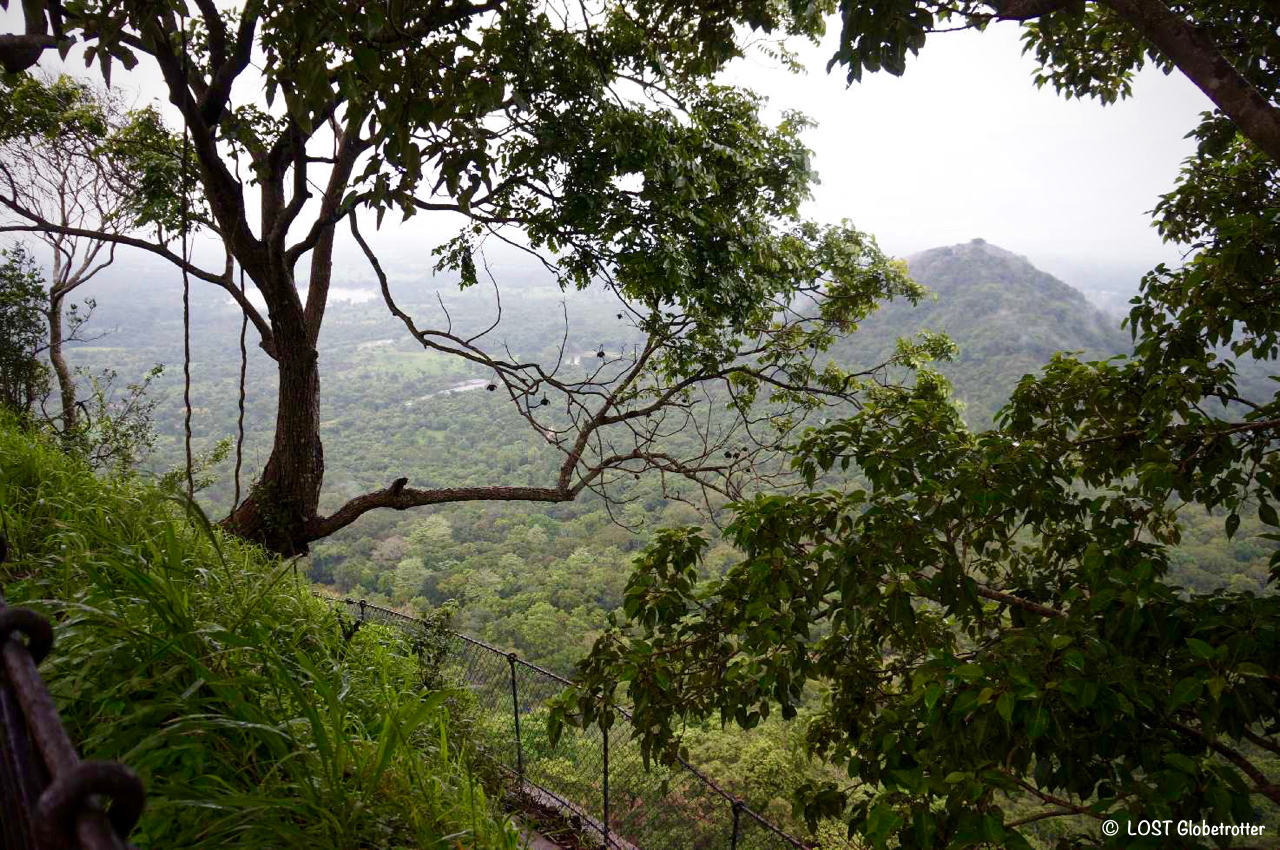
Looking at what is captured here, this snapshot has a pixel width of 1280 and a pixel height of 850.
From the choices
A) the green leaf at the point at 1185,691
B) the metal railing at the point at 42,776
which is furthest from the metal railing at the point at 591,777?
the metal railing at the point at 42,776

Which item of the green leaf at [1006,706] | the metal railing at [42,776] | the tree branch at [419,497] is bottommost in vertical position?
the tree branch at [419,497]

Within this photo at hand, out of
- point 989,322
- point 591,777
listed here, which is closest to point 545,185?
point 591,777

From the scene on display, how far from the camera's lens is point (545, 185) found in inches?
186

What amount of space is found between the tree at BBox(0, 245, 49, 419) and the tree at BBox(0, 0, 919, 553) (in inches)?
95.0

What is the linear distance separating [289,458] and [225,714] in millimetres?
4652

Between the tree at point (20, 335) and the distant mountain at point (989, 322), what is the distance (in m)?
18.6

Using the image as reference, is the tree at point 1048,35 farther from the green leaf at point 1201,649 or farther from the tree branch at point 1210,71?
the green leaf at point 1201,649

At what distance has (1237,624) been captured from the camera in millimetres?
1926

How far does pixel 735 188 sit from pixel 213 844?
15.5 ft

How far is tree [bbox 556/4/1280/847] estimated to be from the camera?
1.84 m

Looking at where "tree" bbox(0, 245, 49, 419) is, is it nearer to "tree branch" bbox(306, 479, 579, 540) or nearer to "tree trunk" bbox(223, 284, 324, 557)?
"tree trunk" bbox(223, 284, 324, 557)

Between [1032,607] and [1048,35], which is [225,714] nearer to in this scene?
[1032,607]

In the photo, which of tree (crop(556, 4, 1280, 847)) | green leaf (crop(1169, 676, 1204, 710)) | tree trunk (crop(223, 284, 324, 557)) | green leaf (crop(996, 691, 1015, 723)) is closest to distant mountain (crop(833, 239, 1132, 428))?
tree (crop(556, 4, 1280, 847))

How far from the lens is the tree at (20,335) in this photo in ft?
21.4
